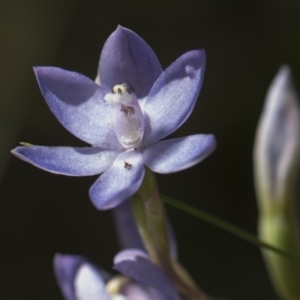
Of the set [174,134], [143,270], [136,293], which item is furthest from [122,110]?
[174,134]

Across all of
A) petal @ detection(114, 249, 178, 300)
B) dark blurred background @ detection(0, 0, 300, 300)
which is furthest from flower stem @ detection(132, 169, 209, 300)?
dark blurred background @ detection(0, 0, 300, 300)

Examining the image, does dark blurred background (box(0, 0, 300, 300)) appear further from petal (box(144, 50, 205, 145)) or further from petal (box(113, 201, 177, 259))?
petal (box(144, 50, 205, 145))

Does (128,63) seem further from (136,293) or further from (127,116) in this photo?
(136,293)

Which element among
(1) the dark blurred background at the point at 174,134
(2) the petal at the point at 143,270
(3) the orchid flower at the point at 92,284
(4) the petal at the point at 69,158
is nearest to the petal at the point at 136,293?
(3) the orchid flower at the point at 92,284

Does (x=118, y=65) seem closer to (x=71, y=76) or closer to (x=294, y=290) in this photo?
(x=71, y=76)

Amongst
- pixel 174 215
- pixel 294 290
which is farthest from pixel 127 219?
pixel 174 215

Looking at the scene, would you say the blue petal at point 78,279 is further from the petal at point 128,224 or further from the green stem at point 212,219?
the green stem at point 212,219
